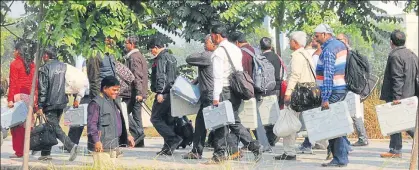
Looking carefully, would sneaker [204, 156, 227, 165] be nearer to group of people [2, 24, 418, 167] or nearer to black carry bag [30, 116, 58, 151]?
group of people [2, 24, 418, 167]

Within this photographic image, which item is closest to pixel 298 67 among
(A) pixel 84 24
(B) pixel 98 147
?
(B) pixel 98 147

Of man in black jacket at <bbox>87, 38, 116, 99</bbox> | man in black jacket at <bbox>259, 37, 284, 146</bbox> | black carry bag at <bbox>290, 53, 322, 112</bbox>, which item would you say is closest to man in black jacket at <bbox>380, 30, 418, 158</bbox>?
black carry bag at <bbox>290, 53, 322, 112</bbox>

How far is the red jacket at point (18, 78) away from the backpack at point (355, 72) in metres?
4.54

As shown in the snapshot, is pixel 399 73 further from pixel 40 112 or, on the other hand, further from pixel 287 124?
pixel 40 112

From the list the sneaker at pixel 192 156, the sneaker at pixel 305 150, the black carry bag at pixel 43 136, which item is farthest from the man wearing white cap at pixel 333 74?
the black carry bag at pixel 43 136

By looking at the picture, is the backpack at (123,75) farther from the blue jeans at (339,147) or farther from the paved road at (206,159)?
the blue jeans at (339,147)

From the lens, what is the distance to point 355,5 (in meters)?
27.6

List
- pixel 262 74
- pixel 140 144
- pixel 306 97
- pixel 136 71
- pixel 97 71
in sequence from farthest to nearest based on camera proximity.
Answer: pixel 140 144
pixel 136 71
pixel 97 71
pixel 262 74
pixel 306 97

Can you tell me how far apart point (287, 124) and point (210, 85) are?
1119mm

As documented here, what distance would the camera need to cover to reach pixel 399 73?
1366 centimetres

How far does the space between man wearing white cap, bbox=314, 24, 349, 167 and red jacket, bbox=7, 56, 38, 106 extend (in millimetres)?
4345

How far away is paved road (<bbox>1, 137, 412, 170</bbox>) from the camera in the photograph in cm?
1306

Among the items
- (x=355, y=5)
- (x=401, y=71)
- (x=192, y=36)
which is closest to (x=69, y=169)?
(x=401, y=71)

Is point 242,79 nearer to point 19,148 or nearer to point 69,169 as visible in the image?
point 69,169
